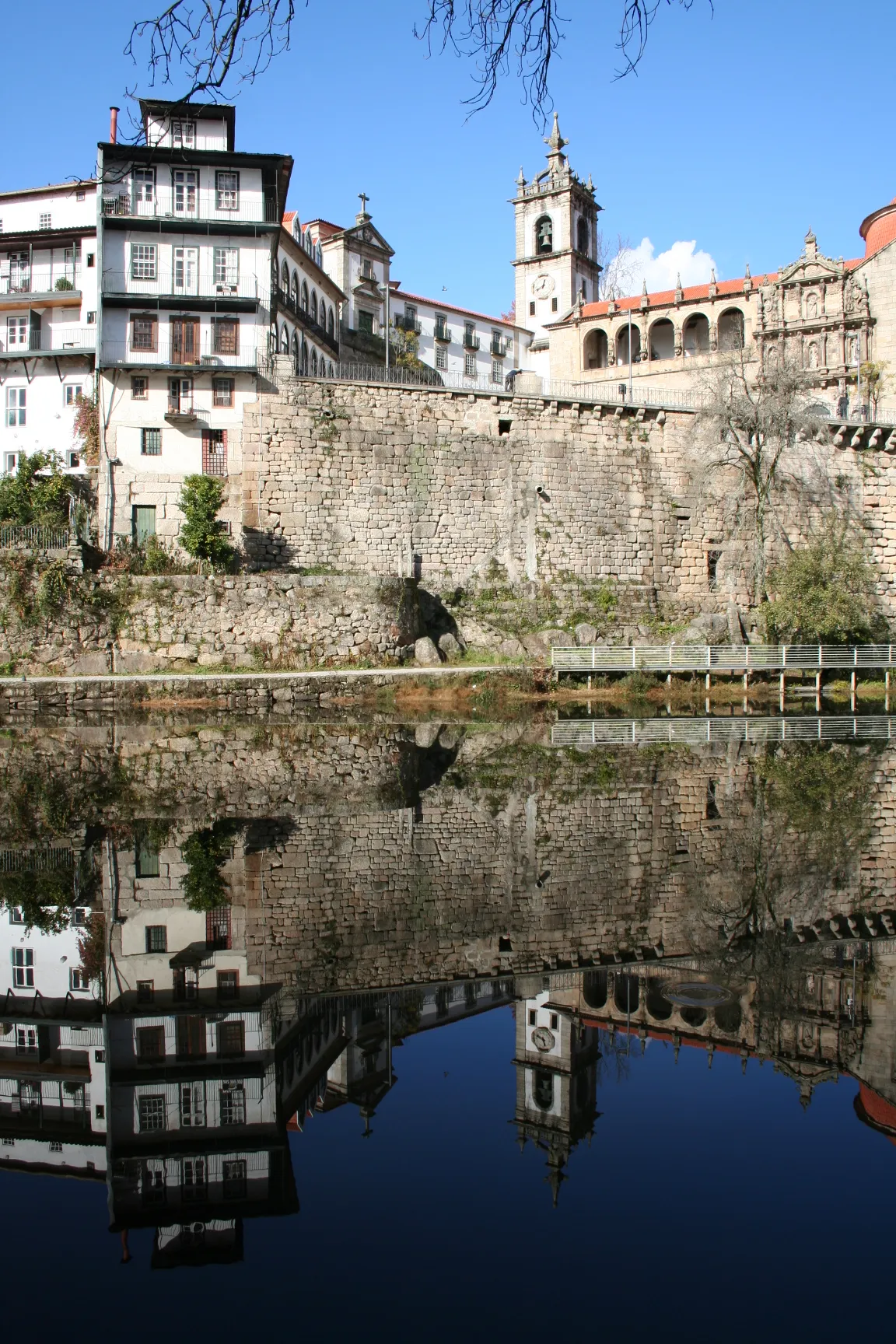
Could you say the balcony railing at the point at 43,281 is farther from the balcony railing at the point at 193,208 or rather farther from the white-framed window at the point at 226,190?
the white-framed window at the point at 226,190

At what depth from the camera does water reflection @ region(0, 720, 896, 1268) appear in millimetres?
4949

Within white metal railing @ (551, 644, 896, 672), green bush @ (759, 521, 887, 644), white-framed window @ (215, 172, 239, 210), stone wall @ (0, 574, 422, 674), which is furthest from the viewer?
white-framed window @ (215, 172, 239, 210)

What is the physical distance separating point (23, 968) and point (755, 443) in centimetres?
3284

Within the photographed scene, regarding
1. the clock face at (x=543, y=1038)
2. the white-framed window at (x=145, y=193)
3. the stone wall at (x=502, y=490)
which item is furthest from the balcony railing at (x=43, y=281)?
the clock face at (x=543, y=1038)

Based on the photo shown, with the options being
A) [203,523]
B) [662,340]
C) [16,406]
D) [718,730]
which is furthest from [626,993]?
[662,340]

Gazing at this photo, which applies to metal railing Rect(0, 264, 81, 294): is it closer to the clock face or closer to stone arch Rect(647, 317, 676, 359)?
stone arch Rect(647, 317, 676, 359)

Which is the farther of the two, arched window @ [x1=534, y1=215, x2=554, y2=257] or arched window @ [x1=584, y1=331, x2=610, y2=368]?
arched window @ [x1=534, y1=215, x2=554, y2=257]

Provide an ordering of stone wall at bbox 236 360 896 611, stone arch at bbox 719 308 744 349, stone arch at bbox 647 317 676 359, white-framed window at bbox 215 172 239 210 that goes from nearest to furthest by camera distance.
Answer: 1. white-framed window at bbox 215 172 239 210
2. stone wall at bbox 236 360 896 611
3. stone arch at bbox 719 308 744 349
4. stone arch at bbox 647 317 676 359

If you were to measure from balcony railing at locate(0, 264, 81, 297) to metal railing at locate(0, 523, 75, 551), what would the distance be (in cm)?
886

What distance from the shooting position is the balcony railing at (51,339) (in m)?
33.8

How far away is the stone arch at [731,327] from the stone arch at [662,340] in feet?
9.35

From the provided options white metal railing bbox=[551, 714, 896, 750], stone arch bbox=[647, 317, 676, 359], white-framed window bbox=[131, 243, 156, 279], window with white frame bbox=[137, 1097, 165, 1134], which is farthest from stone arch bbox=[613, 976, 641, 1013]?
stone arch bbox=[647, 317, 676, 359]

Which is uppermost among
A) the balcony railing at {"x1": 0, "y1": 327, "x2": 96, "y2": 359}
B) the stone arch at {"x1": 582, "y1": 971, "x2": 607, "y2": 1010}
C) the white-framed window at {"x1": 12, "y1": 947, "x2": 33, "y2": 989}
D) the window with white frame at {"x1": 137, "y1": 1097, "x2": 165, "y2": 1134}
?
the balcony railing at {"x1": 0, "y1": 327, "x2": 96, "y2": 359}

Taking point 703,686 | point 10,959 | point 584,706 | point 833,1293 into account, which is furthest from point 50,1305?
point 703,686
